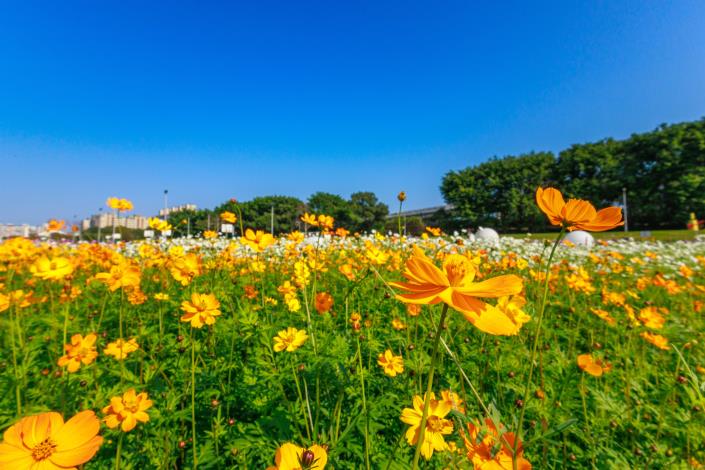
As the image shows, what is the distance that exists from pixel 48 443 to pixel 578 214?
90 centimetres

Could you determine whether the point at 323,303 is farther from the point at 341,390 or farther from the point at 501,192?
the point at 501,192

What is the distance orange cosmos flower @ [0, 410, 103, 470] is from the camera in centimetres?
39

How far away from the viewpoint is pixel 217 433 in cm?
105

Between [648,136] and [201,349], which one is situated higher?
[648,136]

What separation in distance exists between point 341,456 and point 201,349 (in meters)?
0.80

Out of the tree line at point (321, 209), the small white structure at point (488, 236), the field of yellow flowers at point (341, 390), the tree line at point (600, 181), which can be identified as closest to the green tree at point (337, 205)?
the tree line at point (321, 209)

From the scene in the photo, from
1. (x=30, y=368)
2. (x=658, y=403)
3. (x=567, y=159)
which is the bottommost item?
(x=658, y=403)

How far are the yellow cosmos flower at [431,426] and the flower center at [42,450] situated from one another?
0.60 meters

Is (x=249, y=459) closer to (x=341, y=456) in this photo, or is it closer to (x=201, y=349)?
(x=341, y=456)

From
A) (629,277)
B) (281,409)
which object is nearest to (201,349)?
(281,409)

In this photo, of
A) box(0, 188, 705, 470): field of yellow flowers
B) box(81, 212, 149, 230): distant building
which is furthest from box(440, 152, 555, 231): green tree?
box(0, 188, 705, 470): field of yellow flowers

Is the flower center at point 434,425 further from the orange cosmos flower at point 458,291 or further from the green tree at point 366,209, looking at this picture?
the green tree at point 366,209

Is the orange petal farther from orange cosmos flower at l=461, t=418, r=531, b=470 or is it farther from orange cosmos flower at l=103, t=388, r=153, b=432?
orange cosmos flower at l=103, t=388, r=153, b=432

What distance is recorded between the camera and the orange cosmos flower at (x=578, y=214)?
557mm
